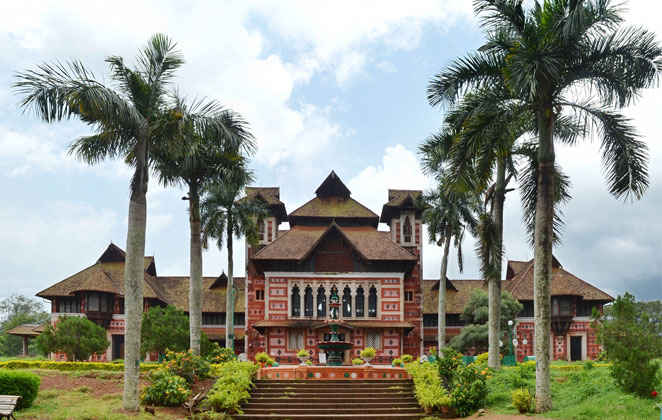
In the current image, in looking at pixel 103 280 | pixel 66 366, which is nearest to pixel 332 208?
pixel 103 280

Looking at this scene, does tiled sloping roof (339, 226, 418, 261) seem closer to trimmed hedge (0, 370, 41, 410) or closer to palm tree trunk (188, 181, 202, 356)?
palm tree trunk (188, 181, 202, 356)

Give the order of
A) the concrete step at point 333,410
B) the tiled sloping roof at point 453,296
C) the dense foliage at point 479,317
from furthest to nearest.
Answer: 1. the tiled sloping roof at point 453,296
2. the dense foliage at point 479,317
3. the concrete step at point 333,410

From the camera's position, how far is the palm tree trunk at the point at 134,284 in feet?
59.8

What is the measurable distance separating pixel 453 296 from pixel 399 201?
27.9ft

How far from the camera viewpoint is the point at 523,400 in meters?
17.8

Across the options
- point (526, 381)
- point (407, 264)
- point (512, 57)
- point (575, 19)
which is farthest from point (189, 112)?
point (407, 264)

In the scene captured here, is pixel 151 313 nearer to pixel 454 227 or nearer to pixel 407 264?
pixel 407 264

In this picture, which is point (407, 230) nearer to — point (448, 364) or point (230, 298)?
point (230, 298)

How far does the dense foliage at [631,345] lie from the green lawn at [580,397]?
409mm

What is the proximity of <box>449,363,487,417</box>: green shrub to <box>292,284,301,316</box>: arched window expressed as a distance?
68.5 feet

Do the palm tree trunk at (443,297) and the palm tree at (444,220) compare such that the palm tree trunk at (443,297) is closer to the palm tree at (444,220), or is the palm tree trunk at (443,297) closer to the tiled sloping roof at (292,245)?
the palm tree at (444,220)

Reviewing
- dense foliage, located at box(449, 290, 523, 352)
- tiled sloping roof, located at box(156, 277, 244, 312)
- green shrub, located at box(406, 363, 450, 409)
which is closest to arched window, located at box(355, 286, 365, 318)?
dense foliage, located at box(449, 290, 523, 352)

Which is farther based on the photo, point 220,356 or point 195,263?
point 195,263

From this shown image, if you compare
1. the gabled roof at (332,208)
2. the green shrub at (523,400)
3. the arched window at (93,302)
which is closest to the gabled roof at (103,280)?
the arched window at (93,302)
